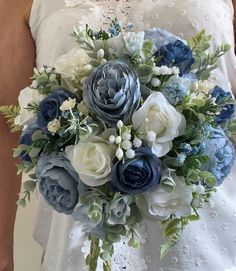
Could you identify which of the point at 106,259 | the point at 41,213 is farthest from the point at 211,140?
the point at 41,213

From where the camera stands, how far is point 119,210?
0.64m

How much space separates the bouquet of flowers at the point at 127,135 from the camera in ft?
2.06

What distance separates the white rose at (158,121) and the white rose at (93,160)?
0.04 metres

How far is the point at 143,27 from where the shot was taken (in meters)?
1.04

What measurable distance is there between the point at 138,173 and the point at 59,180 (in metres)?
0.10

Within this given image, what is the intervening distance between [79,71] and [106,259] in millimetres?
237

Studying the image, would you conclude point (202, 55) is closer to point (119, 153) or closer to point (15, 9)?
point (119, 153)

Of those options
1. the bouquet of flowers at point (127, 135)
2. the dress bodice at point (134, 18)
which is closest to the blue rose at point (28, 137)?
the bouquet of flowers at point (127, 135)

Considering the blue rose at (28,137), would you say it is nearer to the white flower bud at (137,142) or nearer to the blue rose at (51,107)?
the blue rose at (51,107)

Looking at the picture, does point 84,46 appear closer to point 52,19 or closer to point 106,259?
point 106,259

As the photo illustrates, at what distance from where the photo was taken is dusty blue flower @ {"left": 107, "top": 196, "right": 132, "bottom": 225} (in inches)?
25.1

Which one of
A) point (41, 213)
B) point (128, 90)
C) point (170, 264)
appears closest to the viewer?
point (128, 90)

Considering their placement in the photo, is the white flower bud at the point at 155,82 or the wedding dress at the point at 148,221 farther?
the wedding dress at the point at 148,221

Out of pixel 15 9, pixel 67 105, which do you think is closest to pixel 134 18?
pixel 15 9
